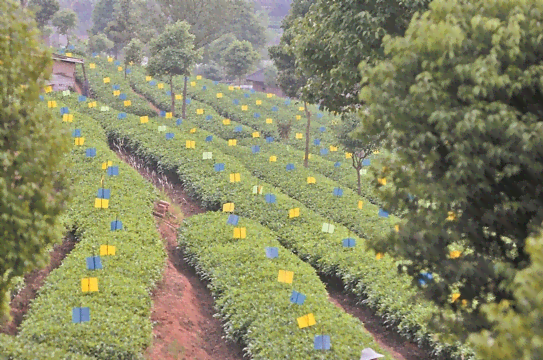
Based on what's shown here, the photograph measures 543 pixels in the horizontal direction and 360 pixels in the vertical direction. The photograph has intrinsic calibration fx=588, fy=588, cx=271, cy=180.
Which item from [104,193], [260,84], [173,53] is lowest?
[260,84]

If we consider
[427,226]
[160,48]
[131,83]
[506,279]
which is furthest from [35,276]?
[131,83]

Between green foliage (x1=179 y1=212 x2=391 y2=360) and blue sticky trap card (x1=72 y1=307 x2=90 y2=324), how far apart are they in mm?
2947

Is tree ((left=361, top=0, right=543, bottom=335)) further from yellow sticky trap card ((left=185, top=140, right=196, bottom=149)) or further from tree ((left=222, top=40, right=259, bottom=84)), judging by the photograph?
tree ((left=222, top=40, right=259, bottom=84))

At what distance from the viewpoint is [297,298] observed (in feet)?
37.7

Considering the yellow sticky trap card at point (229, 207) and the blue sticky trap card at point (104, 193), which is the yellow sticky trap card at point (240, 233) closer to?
the yellow sticky trap card at point (229, 207)

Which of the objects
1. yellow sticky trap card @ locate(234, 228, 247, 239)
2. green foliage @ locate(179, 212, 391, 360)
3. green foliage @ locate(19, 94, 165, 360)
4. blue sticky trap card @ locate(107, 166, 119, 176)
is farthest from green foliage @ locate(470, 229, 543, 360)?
blue sticky trap card @ locate(107, 166, 119, 176)

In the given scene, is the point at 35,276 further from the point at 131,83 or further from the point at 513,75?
the point at 131,83

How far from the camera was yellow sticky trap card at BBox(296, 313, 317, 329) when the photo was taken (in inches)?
420

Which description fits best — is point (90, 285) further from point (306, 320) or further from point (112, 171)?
point (112, 171)

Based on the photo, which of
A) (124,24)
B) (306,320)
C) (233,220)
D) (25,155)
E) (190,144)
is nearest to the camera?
(25,155)

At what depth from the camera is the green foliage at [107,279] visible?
32.7 feet

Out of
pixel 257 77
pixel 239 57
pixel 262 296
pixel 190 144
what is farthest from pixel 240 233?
pixel 257 77

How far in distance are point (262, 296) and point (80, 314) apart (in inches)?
147

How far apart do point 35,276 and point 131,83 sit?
25580 mm
